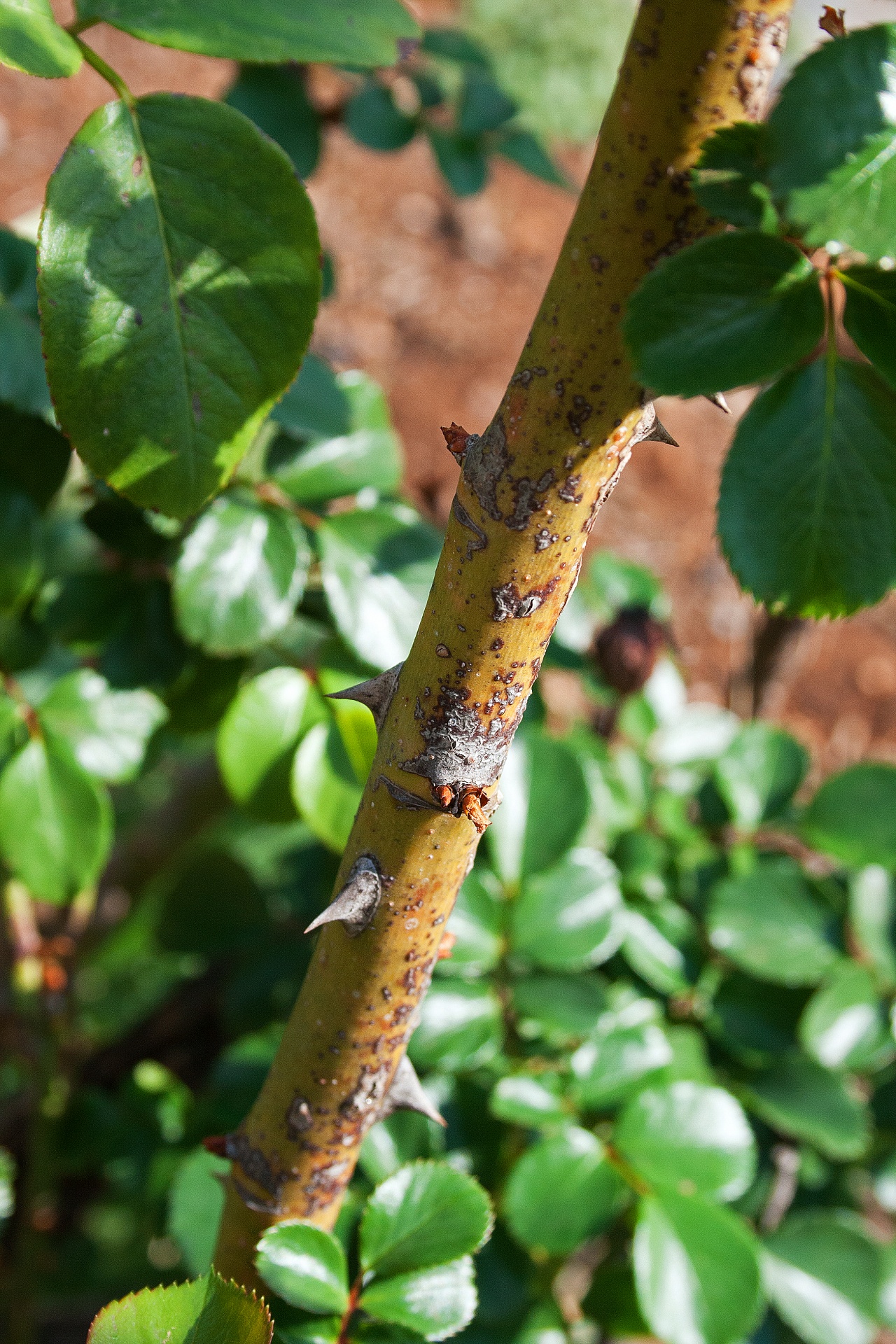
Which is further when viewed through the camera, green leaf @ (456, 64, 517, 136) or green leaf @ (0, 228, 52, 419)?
green leaf @ (456, 64, 517, 136)

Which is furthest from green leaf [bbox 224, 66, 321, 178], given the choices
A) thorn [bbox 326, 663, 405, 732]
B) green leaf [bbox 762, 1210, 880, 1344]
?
green leaf [bbox 762, 1210, 880, 1344]

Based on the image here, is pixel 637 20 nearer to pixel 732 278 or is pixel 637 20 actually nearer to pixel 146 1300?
pixel 732 278

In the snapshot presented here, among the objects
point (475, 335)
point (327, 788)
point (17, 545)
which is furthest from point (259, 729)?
point (475, 335)

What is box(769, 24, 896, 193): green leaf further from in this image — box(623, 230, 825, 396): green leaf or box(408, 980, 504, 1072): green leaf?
box(408, 980, 504, 1072): green leaf

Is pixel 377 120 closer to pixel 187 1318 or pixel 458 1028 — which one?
pixel 458 1028

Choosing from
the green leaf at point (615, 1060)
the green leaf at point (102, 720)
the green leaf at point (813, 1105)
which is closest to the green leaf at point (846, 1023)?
the green leaf at point (813, 1105)

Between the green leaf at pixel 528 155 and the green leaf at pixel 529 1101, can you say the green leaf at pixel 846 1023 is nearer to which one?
the green leaf at pixel 529 1101
